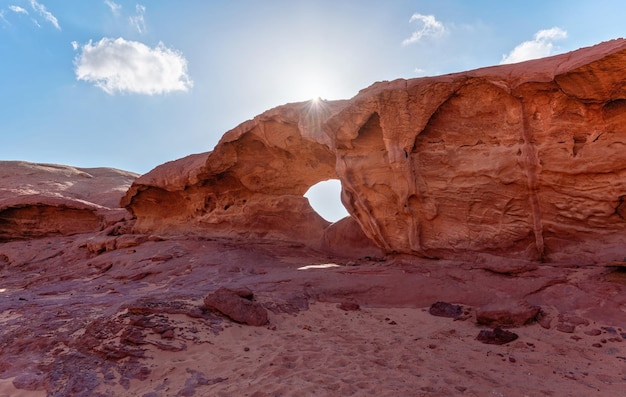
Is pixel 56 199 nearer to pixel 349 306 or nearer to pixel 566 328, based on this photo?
pixel 349 306

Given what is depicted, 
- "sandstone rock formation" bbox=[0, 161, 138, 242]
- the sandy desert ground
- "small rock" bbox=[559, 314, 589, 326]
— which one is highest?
"sandstone rock formation" bbox=[0, 161, 138, 242]

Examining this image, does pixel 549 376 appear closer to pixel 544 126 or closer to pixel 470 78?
pixel 544 126

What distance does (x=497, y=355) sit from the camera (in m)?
4.61

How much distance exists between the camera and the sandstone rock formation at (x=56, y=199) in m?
16.3

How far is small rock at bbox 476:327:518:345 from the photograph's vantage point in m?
4.95

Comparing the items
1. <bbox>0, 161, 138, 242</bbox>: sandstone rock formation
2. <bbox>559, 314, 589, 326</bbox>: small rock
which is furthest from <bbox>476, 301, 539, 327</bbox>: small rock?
<bbox>0, 161, 138, 242</bbox>: sandstone rock formation

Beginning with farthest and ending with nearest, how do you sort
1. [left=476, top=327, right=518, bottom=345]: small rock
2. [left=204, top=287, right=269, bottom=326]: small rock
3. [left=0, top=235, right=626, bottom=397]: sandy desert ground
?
[left=204, top=287, right=269, bottom=326]: small rock
[left=476, top=327, right=518, bottom=345]: small rock
[left=0, top=235, right=626, bottom=397]: sandy desert ground

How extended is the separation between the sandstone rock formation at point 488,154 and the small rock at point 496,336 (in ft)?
8.79

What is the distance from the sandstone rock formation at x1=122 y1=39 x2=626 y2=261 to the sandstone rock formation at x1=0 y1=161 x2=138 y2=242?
960 centimetres

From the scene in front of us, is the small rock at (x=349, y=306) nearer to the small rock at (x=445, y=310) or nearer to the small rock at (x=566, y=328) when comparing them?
the small rock at (x=445, y=310)

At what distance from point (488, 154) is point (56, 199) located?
641 inches

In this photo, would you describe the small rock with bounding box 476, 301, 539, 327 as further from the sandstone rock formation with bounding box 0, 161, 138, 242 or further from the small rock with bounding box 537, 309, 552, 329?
the sandstone rock formation with bounding box 0, 161, 138, 242

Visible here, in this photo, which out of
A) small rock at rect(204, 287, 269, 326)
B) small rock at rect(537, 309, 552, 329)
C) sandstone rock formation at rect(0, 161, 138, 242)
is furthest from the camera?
sandstone rock formation at rect(0, 161, 138, 242)

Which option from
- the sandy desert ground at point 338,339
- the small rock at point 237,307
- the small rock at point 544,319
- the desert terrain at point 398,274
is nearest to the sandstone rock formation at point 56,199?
the desert terrain at point 398,274
